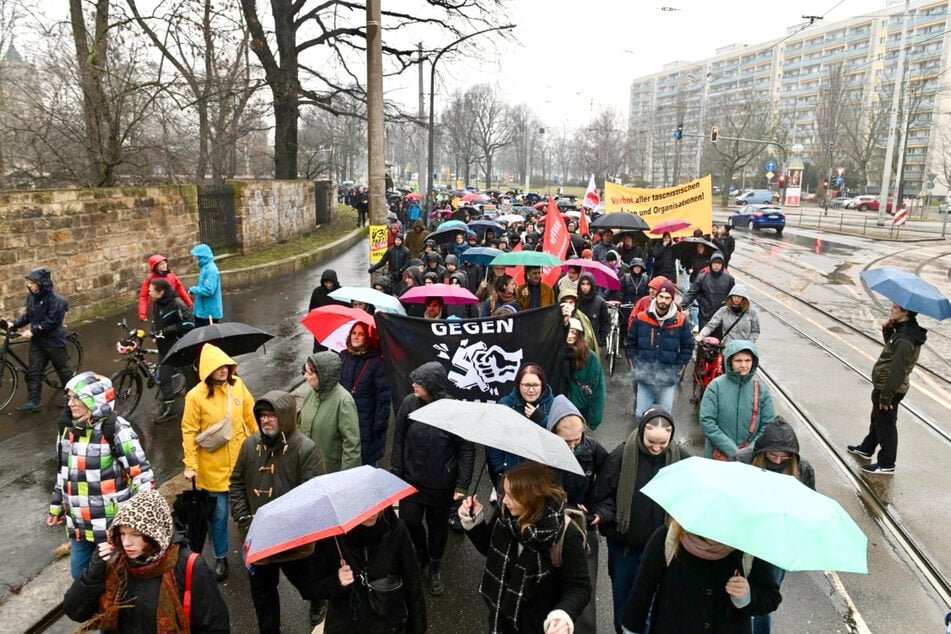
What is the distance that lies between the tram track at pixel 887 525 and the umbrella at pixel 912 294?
1748 mm

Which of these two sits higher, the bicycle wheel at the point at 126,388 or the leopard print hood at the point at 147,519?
the leopard print hood at the point at 147,519

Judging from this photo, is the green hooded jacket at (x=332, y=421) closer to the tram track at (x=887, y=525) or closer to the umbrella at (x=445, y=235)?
the tram track at (x=887, y=525)

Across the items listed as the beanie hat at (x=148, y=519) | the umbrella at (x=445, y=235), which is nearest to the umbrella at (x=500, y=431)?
the beanie hat at (x=148, y=519)

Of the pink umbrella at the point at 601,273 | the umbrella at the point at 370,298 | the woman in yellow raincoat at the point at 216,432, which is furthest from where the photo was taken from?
the pink umbrella at the point at 601,273

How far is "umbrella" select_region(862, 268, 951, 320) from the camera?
19.5 feet

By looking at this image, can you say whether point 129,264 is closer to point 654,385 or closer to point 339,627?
point 654,385

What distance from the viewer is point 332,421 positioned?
4.87 m

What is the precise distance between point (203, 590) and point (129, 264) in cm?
1159

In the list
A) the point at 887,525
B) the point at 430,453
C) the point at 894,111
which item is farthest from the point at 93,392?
the point at 894,111

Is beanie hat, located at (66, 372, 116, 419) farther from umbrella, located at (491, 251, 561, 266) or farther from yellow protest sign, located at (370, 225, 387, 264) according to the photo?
yellow protest sign, located at (370, 225, 387, 264)

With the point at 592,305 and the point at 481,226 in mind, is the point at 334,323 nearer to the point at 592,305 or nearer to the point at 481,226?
the point at 592,305

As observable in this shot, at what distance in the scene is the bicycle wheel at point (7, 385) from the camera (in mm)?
7719

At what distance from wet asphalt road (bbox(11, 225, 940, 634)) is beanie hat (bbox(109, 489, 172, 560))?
5.81ft

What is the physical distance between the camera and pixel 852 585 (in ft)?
16.4
